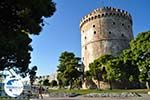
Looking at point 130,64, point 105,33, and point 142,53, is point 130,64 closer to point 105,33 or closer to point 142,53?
point 142,53

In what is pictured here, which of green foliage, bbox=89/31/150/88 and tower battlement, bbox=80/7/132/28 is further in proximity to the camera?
tower battlement, bbox=80/7/132/28

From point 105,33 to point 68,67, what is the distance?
655 inches

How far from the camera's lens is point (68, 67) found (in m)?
61.1

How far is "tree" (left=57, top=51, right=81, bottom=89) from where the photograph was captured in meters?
60.9

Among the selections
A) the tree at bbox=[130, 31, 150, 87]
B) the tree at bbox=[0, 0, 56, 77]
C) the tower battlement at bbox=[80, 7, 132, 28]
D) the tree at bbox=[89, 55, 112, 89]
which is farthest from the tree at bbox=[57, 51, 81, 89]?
the tree at bbox=[0, 0, 56, 77]

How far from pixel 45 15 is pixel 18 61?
18.0m

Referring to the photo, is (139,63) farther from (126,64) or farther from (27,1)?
(27,1)

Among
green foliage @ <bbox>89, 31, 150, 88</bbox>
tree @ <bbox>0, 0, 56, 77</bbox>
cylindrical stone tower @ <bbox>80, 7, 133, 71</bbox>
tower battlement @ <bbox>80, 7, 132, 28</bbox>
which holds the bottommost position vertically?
tree @ <bbox>0, 0, 56, 77</bbox>

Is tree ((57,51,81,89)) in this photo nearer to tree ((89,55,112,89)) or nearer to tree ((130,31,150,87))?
tree ((89,55,112,89))

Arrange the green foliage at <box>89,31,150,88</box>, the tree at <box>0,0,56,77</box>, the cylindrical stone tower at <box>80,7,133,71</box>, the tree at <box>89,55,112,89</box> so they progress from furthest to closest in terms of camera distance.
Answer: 1. the cylindrical stone tower at <box>80,7,133,71</box>
2. the tree at <box>89,55,112,89</box>
3. the green foliage at <box>89,31,150,88</box>
4. the tree at <box>0,0,56,77</box>

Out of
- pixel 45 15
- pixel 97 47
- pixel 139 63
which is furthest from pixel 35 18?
pixel 97 47

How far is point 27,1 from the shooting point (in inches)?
499

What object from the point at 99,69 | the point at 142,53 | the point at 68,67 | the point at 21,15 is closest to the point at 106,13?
the point at 99,69

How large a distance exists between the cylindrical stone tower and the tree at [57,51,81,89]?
10476 mm
